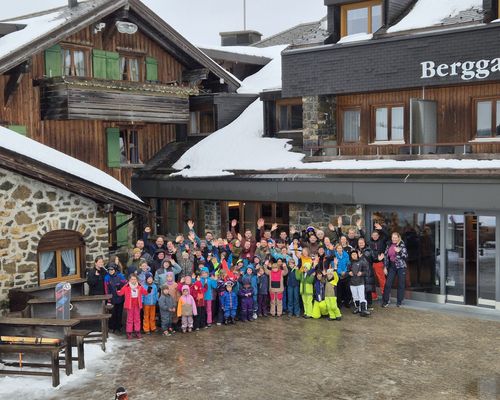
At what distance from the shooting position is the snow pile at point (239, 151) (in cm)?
2198

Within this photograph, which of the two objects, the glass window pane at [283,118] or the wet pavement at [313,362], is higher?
the glass window pane at [283,118]

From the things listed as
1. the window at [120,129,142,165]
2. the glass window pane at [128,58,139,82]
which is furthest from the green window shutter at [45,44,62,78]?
the window at [120,129,142,165]

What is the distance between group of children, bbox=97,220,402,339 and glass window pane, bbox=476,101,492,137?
3.88 meters

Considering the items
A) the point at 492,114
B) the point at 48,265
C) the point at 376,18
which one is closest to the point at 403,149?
the point at 492,114

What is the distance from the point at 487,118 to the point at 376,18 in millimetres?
4617

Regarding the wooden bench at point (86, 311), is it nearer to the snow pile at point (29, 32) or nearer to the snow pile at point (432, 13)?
the snow pile at point (29, 32)

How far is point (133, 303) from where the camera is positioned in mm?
14742

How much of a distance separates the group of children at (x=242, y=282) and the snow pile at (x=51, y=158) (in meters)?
2.03

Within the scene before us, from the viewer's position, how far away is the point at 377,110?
66.0 feet

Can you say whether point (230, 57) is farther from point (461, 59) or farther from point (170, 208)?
point (461, 59)

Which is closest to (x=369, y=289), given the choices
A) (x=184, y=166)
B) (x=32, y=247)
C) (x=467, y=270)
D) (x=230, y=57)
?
(x=467, y=270)

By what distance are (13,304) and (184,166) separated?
10.1 meters

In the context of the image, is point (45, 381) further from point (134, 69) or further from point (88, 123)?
point (134, 69)

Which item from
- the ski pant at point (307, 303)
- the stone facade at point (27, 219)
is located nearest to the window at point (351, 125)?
the ski pant at point (307, 303)
